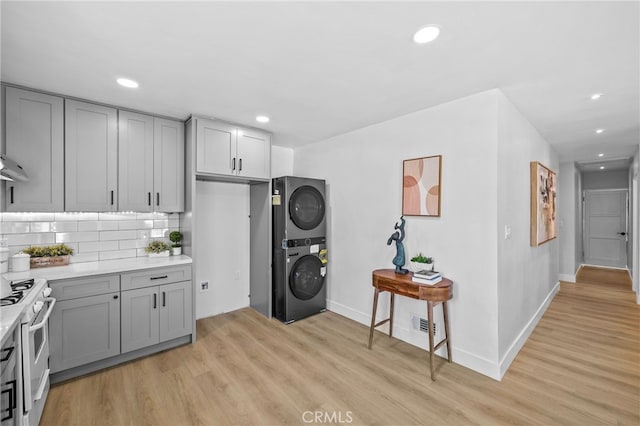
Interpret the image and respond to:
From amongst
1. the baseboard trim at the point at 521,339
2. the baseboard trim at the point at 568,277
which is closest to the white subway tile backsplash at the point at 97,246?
the baseboard trim at the point at 521,339

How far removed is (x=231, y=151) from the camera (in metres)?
3.26

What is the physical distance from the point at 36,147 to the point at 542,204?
525cm

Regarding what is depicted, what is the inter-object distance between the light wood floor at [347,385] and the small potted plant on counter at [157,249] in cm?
100

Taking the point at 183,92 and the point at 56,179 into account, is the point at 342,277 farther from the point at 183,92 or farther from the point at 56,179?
the point at 56,179

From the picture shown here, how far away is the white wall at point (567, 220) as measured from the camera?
18.2ft

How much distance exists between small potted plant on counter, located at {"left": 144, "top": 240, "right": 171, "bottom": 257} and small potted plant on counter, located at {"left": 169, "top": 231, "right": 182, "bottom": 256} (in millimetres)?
88

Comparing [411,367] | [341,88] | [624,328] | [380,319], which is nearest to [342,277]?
[380,319]

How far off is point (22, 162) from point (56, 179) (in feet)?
0.80

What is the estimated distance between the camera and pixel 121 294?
101 inches

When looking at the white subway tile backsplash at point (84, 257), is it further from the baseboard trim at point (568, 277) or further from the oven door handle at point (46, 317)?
the baseboard trim at point (568, 277)

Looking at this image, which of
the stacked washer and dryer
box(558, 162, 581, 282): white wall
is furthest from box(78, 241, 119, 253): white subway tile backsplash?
box(558, 162, 581, 282): white wall

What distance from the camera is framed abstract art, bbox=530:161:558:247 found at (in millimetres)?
3193

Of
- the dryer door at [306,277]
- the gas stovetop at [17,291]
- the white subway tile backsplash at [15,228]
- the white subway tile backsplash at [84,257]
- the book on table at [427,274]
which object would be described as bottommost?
the dryer door at [306,277]

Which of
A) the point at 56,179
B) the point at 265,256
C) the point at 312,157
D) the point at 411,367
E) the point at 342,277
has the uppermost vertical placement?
the point at 312,157
